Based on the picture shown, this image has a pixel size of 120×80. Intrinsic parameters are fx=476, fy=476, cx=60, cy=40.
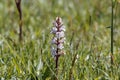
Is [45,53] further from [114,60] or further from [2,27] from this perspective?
[2,27]

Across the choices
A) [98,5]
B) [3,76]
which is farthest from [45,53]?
[98,5]

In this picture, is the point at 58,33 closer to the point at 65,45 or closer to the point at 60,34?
the point at 60,34

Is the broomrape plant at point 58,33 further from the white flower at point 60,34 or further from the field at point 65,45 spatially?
the field at point 65,45

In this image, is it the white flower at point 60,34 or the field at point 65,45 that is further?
the field at point 65,45

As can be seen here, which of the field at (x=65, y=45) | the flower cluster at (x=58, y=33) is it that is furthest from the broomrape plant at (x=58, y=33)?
the field at (x=65, y=45)

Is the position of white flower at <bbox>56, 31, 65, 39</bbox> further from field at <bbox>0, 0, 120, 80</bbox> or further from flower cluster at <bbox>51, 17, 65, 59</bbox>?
field at <bbox>0, 0, 120, 80</bbox>

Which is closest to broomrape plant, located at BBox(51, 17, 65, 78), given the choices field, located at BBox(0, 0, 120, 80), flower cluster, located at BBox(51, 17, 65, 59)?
flower cluster, located at BBox(51, 17, 65, 59)

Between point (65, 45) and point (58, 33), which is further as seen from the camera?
point (65, 45)

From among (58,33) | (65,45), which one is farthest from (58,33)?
(65,45)
